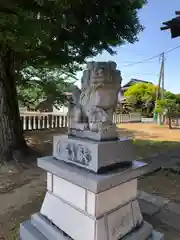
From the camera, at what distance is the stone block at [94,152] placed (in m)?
1.52

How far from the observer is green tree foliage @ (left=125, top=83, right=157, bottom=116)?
1792 cm

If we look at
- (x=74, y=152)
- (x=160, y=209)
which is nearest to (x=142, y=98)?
(x=160, y=209)

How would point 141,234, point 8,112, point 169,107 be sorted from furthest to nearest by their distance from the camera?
point 169,107, point 8,112, point 141,234

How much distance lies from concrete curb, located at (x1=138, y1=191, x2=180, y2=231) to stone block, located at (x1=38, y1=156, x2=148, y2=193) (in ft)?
2.98

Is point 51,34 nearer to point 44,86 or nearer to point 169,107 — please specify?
point 44,86

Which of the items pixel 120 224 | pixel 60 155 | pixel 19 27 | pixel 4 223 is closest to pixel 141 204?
pixel 120 224

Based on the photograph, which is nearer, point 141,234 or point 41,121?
point 141,234

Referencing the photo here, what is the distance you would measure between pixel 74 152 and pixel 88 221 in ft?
1.81

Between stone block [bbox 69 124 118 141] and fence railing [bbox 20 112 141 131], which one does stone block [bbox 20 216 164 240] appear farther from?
fence railing [bbox 20 112 141 131]

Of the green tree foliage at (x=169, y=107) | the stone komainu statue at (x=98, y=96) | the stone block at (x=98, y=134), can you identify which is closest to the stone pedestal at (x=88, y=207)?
the stone block at (x=98, y=134)

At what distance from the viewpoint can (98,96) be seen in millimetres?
1620

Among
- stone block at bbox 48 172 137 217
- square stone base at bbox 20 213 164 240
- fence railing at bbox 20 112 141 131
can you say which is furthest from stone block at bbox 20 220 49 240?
fence railing at bbox 20 112 141 131

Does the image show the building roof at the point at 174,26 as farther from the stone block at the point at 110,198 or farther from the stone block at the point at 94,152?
the stone block at the point at 110,198

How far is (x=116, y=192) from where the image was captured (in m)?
1.66
